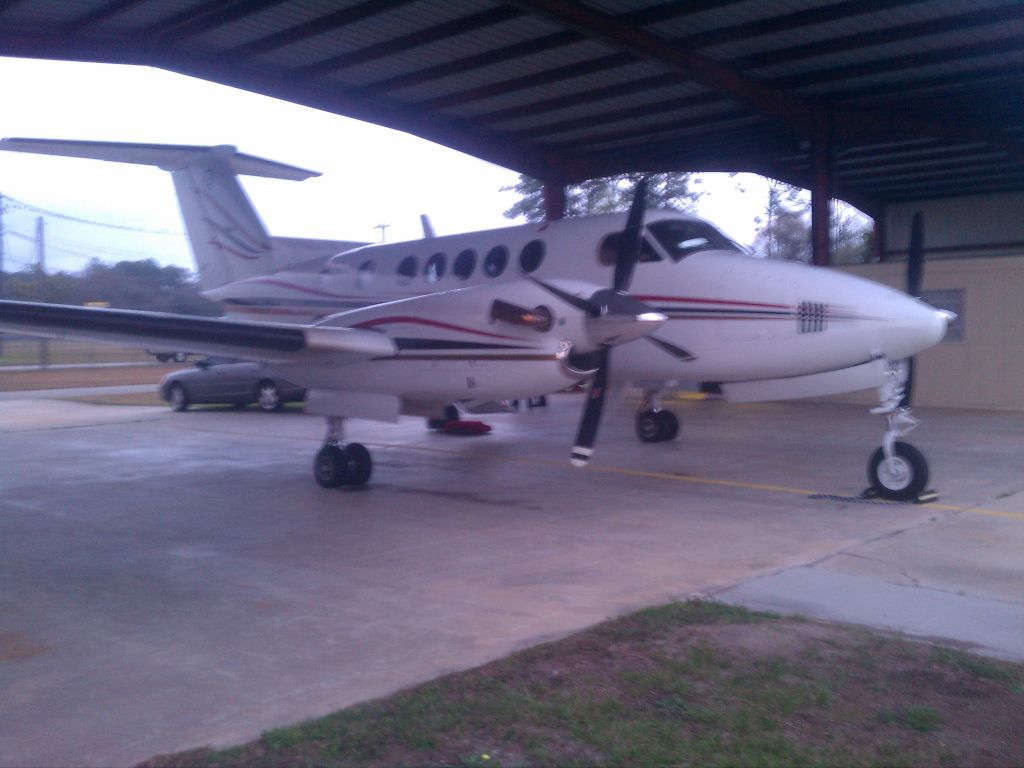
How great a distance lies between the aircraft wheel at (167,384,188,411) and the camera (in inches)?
909

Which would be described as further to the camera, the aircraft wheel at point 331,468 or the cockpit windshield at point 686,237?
the aircraft wheel at point 331,468

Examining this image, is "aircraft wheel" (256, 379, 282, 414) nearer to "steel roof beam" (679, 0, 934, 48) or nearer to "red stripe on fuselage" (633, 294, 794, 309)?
"steel roof beam" (679, 0, 934, 48)

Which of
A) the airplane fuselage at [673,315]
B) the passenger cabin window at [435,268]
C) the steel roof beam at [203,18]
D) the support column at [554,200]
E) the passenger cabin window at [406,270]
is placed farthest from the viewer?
the support column at [554,200]

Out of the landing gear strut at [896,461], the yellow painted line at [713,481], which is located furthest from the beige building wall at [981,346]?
the landing gear strut at [896,461]

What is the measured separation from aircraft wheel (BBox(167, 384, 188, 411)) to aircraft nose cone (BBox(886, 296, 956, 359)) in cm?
1801

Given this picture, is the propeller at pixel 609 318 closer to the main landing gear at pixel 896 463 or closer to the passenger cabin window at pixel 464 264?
the main landing gear at pixel 896 463

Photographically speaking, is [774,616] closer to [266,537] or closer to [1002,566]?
[1002,566]

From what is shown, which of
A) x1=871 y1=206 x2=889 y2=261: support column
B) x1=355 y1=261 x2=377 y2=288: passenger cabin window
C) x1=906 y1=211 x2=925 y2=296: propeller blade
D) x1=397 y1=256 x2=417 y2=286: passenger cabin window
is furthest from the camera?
x1=871 y1=206 x2=889 y2=261: support column

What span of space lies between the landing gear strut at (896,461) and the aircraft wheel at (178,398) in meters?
17.8

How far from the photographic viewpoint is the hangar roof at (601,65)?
15.1 meters

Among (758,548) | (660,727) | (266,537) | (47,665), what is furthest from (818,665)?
(266,537)

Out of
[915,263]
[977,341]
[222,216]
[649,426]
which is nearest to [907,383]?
[915,263]

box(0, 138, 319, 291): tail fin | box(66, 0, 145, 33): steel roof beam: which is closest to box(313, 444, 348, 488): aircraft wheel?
box(0, 138, 319, 291): tail fin

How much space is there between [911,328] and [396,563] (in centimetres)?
605
